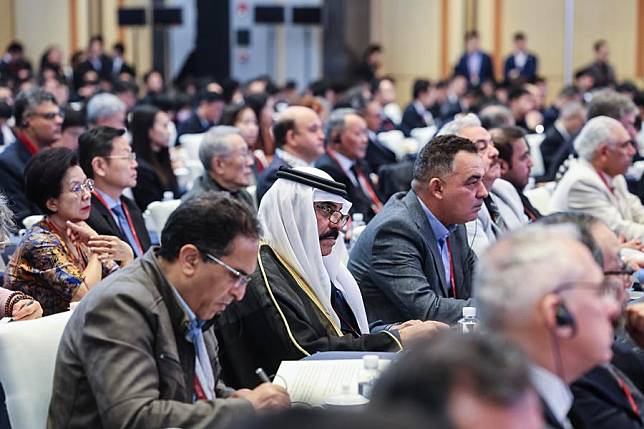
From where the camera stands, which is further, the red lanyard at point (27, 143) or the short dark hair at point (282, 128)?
the short dark hair at point (282, 128)

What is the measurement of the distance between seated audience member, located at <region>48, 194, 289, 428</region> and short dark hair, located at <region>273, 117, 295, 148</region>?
16.1 feet

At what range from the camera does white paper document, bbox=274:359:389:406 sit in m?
2.98

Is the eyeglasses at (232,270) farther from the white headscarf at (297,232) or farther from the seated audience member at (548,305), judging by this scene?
the white headscarf at (297,232)

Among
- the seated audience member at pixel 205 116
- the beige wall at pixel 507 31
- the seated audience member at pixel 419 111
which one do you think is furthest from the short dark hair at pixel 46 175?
the beige wall at pixel 507 31

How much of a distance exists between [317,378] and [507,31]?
1747cm

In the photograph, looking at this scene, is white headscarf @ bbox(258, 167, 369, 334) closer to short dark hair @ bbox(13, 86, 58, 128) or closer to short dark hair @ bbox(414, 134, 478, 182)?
short dark hair @ bbox(414, 134, 478, 182)

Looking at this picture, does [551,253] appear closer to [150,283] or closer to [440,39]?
[150,283]

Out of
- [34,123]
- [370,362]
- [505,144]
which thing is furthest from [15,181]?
[370,362]

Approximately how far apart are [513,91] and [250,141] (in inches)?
214

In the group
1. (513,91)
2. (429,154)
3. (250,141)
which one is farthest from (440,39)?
(429,154)

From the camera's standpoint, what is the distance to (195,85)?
58.4 feet

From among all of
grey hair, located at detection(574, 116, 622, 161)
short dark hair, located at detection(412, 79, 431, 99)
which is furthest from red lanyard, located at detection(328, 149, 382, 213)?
short dark hair, located at detection(412, 79, 431, 99)

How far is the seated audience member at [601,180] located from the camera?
6340 millimetres

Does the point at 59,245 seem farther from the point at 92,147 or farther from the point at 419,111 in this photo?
the point at 419,111
